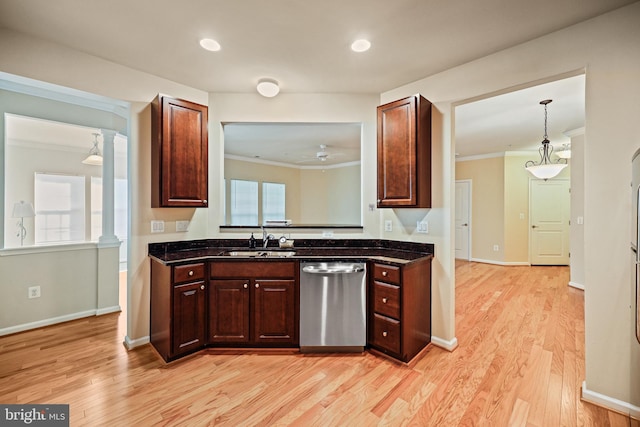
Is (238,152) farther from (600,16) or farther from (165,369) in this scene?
(600,16)

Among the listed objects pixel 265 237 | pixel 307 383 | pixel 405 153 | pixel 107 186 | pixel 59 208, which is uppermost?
pixel 405 153

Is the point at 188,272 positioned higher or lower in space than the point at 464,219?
lower

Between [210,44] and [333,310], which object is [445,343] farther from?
[210,44]

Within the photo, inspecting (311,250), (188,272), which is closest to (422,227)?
(311,250)

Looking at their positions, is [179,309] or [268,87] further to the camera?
[268,87]

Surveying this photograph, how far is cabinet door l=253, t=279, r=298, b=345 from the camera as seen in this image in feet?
8.36

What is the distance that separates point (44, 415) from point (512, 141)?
278 inches

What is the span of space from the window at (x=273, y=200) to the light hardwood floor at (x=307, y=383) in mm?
3293

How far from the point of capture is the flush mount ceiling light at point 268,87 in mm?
2742

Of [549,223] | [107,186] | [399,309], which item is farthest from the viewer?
[549,223]

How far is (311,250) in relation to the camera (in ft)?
9.64

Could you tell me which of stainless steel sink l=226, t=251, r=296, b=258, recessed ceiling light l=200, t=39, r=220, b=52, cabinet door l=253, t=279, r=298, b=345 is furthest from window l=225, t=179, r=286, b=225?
recessed ceiling light l=200, t=39, r=220, b=52

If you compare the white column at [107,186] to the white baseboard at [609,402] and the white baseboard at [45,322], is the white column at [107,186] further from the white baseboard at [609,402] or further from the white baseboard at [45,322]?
the white baseboard at [609,402]

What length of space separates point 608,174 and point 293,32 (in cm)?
231
